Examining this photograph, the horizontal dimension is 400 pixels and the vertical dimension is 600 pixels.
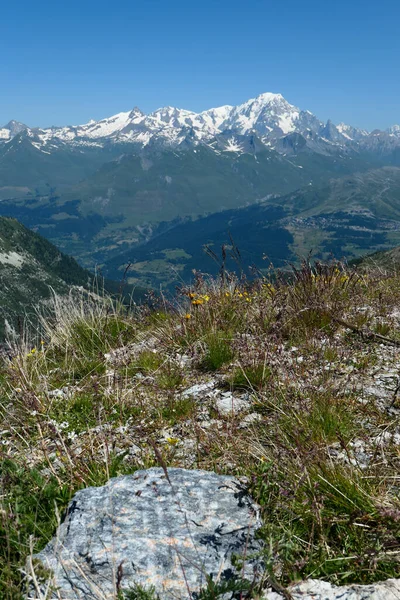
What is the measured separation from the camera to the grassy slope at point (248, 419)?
2.94 metres

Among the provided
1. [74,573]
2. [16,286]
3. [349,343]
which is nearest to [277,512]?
[74,573]

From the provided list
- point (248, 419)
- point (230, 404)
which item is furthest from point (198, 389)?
point (248, 419)

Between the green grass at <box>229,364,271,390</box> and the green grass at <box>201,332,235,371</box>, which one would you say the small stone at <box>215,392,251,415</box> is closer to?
the green grass at <box>229,364,271,390</box>

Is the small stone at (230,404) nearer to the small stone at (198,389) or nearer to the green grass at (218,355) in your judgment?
the small stone at (198,389)

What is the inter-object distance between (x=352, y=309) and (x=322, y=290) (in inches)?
24.2

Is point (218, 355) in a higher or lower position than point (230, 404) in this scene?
higher

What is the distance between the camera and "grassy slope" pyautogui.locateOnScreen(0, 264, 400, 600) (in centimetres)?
294

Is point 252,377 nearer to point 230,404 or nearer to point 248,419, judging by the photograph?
point 230,404

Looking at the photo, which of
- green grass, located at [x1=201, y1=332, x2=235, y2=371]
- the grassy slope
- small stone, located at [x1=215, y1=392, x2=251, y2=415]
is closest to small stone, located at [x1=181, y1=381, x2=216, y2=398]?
the grassy slope

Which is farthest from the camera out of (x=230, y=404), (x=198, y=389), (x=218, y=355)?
(x=218, y=355)

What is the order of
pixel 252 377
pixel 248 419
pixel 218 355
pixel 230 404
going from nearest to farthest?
1. pixel 248 419
2. pixel 230 404
3. pixel 252 377
4. pixel 218 355

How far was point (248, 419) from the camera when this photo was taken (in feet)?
15.3

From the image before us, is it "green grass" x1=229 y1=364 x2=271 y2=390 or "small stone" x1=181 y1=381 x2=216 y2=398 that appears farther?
"small stone" x1=181 y1=381 x2=216 y2=398

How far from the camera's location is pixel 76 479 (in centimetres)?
376
